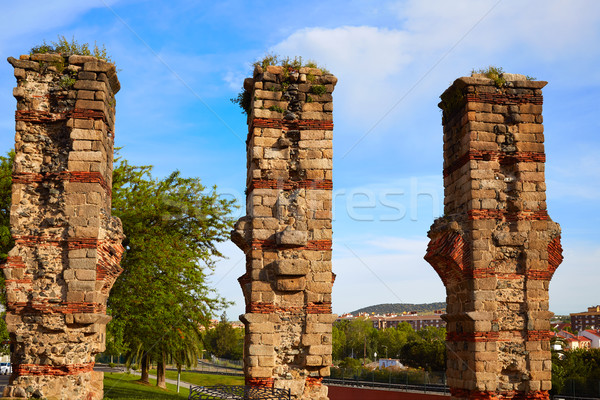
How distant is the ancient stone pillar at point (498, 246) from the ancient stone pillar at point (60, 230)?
6.68 m

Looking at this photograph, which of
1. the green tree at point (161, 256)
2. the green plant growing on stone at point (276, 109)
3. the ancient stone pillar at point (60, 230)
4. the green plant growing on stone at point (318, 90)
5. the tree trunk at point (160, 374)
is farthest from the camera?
the tree trunk at point (160, 374)

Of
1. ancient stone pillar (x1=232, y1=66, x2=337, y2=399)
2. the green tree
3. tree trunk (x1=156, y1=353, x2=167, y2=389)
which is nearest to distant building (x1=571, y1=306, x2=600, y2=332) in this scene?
tree trunk (x1=156, y1=353, x2=167, y2=389)

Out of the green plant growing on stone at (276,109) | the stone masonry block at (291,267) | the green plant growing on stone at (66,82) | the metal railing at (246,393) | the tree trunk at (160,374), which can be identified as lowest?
the tree trunk at (160,374)

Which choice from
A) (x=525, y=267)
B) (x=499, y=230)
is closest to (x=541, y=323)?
(x=525, y=267)

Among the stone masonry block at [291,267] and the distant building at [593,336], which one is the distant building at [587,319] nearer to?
the distant building at [593,336]

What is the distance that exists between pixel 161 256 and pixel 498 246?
1017 centimetres

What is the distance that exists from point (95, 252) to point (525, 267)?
8.11m

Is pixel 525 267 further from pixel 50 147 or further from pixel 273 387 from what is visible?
pixel 50 147

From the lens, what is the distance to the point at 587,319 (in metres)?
121

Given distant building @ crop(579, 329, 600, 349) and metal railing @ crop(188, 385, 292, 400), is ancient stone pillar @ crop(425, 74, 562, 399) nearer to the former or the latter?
metal railing @ crop(188, 385, 292, 400)

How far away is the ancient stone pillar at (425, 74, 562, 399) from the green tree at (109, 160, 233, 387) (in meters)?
9.16

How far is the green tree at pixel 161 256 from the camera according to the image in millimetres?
16938

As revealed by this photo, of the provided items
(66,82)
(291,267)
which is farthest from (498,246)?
(66,82)

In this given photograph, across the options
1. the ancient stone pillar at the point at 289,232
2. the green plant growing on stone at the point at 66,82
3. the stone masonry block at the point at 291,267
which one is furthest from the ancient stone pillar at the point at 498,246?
the green plant growing on stone at the point at 66,82
